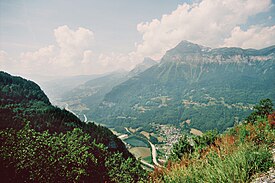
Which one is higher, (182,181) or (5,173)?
(182,181)

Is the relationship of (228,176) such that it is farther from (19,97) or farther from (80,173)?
(19,97)

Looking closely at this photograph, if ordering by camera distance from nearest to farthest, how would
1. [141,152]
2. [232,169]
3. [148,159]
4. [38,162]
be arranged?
[232,169], [38,162], [148,159], [141,152]

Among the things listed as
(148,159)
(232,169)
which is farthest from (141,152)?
(232,169)

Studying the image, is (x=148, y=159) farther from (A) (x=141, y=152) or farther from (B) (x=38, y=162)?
(B) (x=38, y=162)

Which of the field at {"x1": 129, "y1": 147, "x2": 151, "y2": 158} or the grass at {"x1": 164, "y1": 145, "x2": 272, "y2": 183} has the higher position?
the grass at {"x1": 164, "y1": 145, "x2": 272, "y2": 183}

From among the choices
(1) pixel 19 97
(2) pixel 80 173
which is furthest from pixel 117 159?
(1) pixel 19 97

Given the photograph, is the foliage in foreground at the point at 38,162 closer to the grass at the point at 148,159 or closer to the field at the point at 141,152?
the grass at the point at 148,159

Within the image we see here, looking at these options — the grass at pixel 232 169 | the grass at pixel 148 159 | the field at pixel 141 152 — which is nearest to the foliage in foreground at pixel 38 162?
the grass at pixel 232 169

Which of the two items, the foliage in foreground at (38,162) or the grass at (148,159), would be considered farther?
the grass at (148,159)

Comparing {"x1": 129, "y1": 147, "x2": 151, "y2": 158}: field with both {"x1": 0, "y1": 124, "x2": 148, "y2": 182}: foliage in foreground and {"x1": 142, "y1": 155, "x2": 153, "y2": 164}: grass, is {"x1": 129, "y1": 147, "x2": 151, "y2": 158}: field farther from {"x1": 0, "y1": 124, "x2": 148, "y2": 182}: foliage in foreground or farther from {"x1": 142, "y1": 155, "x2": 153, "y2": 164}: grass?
{"x1": 0, "y1": 124, "x2": 148, "y2": 182}: foliage in foreground

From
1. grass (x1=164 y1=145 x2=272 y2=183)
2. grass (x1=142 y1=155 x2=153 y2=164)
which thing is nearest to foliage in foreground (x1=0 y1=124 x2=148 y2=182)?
grass (x1=164 y1=145 x2=272 y2=183)

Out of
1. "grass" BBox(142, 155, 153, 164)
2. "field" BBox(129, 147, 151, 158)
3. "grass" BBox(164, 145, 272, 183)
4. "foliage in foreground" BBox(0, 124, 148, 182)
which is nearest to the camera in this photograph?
"grass" BBox(164, 145, 272, 183)
